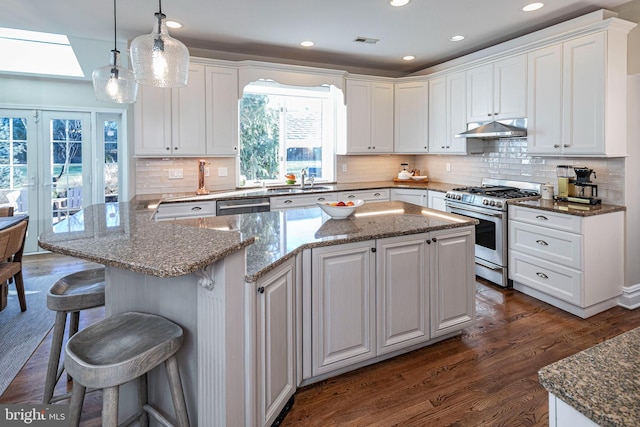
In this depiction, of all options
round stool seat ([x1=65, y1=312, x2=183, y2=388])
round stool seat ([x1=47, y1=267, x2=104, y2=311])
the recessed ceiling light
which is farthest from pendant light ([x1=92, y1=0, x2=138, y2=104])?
the recessed ceiling light

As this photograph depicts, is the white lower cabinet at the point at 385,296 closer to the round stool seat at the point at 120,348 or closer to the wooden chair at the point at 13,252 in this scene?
the round stool seat at the point at 120,348

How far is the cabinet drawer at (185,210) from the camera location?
386 cm

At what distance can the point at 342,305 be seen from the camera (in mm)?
2248

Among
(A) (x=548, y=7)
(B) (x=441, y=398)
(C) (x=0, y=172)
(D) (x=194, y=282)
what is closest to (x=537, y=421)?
(B) (x=441, y=398)

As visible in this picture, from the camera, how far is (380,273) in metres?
2.37

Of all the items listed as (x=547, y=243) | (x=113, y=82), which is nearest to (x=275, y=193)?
(x=113, y=82)

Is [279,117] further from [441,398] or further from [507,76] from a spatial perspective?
[441,398]

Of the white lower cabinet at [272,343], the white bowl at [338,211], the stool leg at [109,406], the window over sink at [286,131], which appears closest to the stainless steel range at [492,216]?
the white bowl at [338,211]

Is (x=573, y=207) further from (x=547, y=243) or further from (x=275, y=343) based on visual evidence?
(x=275, y=343)

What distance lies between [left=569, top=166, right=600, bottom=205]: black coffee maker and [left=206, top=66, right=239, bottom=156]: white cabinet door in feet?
11.7

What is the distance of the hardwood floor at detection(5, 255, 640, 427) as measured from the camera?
6.63 ft

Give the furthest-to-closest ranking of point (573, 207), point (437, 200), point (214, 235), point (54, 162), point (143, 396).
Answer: point (54, 162) → point (437, 200) → point (573, 207) → point (143, 396) → point (214, 235)

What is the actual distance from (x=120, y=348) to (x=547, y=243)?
3466 millimetres

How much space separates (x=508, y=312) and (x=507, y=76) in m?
2.45
